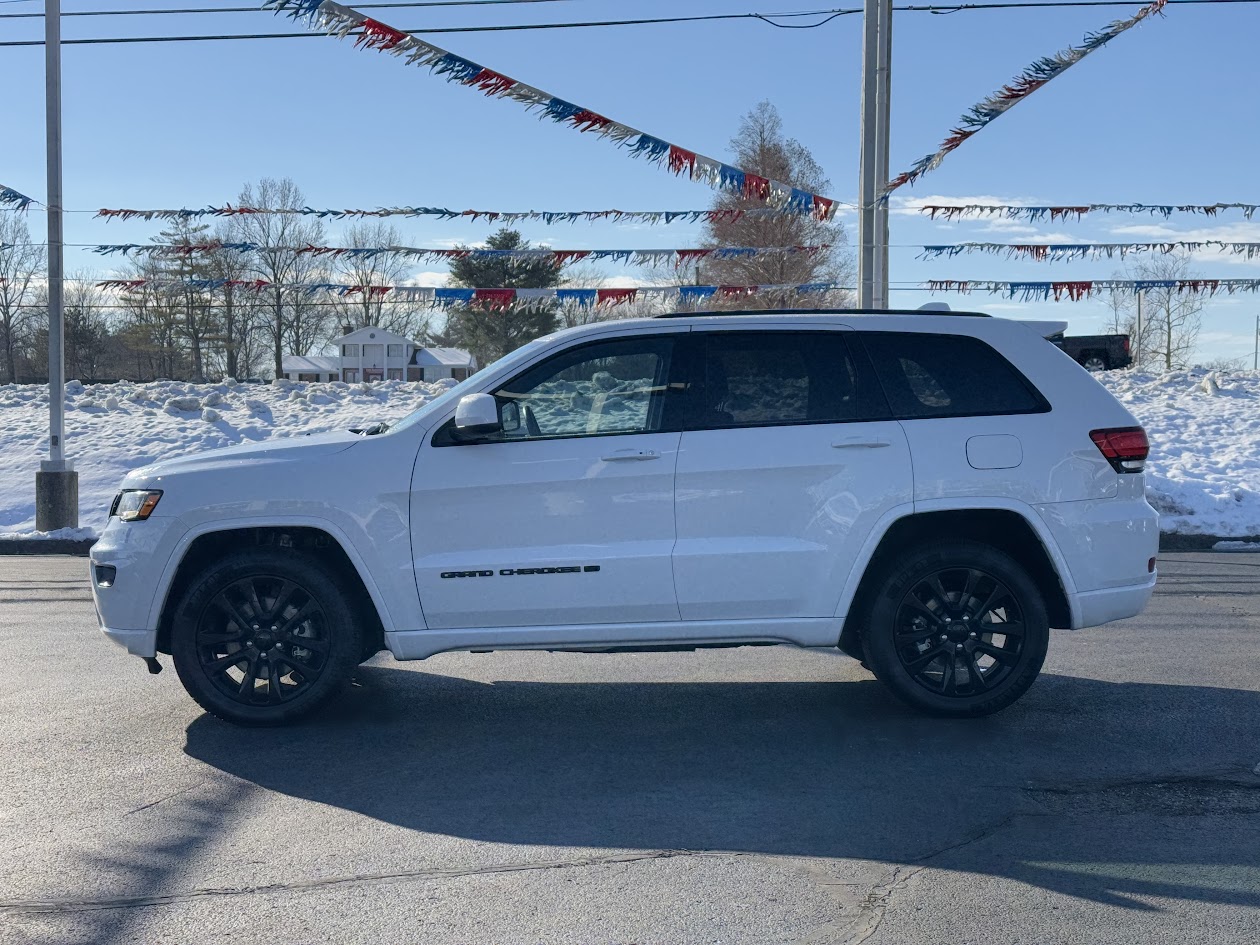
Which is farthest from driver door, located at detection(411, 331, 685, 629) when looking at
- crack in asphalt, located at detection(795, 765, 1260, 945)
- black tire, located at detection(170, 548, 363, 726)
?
crack in asphalt, located at detection(795, 765, 1260, 945)

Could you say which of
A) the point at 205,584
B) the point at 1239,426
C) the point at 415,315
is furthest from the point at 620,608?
the point at 415,315

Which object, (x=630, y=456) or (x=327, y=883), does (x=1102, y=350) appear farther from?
(x=327, y=883)

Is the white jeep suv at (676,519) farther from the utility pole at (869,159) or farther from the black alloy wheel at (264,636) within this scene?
the utility pole at (869,159)

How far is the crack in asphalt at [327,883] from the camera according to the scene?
372 cm

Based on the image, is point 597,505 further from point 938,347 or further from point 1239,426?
point 1239,426

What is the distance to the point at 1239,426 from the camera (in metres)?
19.5

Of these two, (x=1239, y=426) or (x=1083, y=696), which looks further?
(x=1239, y=426)

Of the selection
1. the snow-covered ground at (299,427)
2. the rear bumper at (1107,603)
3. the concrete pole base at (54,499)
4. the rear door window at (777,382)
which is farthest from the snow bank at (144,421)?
the rear bumper at (1107,603)

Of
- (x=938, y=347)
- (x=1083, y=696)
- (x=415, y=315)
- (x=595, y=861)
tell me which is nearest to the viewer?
(x=595, y=861)

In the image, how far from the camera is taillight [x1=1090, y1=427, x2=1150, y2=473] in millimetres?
5875

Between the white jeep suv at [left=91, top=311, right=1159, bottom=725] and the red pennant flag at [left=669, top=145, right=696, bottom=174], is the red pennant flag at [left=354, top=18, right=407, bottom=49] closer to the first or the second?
the red pennant flag at [left=669, top=145, right=696, bottom=174]

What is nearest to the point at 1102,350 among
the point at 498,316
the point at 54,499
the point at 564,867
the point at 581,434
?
the point at 498,316

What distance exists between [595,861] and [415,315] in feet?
255

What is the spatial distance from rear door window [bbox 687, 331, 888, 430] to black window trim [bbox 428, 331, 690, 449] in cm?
10
